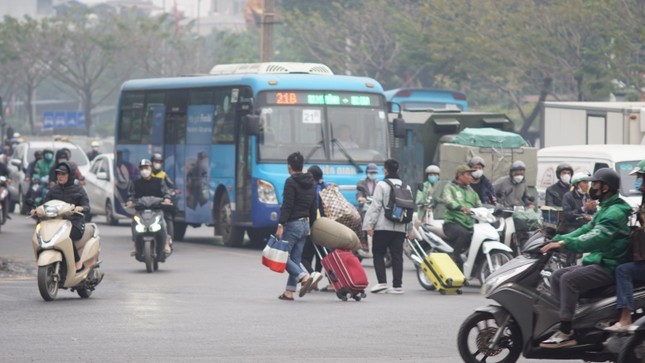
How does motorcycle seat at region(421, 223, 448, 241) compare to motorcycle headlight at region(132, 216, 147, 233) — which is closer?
motorcycle seat at region(421, 223, 448, 241)

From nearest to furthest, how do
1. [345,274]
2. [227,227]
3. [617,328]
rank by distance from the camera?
[617,328] → [345,274] → [227,227]

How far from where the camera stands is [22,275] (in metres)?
18.6

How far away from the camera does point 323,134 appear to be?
23.9m

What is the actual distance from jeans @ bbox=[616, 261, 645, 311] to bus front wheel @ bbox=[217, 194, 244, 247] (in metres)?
15.1

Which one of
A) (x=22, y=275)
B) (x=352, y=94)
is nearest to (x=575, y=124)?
(x=352, y=94)

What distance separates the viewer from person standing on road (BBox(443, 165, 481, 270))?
17188mm

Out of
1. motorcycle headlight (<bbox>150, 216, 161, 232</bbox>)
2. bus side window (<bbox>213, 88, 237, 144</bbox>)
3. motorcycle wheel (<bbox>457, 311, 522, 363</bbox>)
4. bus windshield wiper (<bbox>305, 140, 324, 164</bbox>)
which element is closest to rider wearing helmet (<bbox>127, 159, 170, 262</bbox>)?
motorcycle headlight (<bbox>150, 216, 161, 232</bbox>)

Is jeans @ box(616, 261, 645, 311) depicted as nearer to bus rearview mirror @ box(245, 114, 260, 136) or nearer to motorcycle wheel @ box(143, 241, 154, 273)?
motorcycle wheel @ box(143, 241, 154, 273)

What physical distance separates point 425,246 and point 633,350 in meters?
8.39

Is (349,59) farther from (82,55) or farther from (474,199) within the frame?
(474,199)

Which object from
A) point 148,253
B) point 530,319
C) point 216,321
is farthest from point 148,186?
point 530,319

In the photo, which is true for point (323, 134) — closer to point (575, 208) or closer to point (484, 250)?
point (575, 208)

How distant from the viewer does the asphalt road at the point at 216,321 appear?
10859 mm

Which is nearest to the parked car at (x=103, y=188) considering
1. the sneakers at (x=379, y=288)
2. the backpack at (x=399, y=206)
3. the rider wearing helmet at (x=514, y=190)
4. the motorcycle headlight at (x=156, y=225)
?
the motorcycle headlight at (x=156, y=225)
